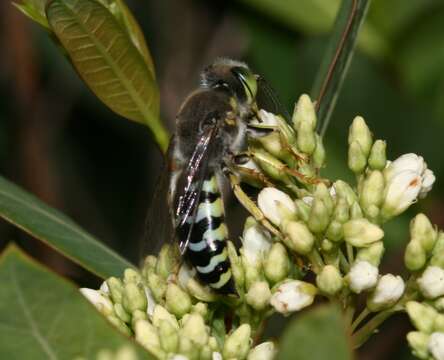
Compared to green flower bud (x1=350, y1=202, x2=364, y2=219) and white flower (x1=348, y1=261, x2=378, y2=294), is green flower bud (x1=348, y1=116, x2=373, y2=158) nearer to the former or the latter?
green flower bud (x1=350, y1=202, x2=364, y2=219)

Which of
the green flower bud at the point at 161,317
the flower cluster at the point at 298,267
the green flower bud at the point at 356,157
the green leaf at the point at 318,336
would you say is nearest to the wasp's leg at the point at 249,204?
the flower cluster at the point at 298,267

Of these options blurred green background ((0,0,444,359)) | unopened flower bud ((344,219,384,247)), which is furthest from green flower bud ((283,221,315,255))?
blurred green background ((0,0,444,359))

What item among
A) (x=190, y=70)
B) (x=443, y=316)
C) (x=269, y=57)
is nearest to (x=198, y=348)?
(x=443, y=316)

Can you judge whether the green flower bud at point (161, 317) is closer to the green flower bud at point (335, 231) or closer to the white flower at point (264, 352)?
the white flower at point (264, 352)

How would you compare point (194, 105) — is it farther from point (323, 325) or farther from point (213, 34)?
point (213, 34)

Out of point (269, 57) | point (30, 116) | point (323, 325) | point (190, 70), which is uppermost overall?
point (323, 325)

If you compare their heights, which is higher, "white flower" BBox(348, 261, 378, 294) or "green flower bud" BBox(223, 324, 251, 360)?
"white flower" BBox(348, 261, 378, 294)

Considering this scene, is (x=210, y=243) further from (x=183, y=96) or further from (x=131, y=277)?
(x=183, y=96)
